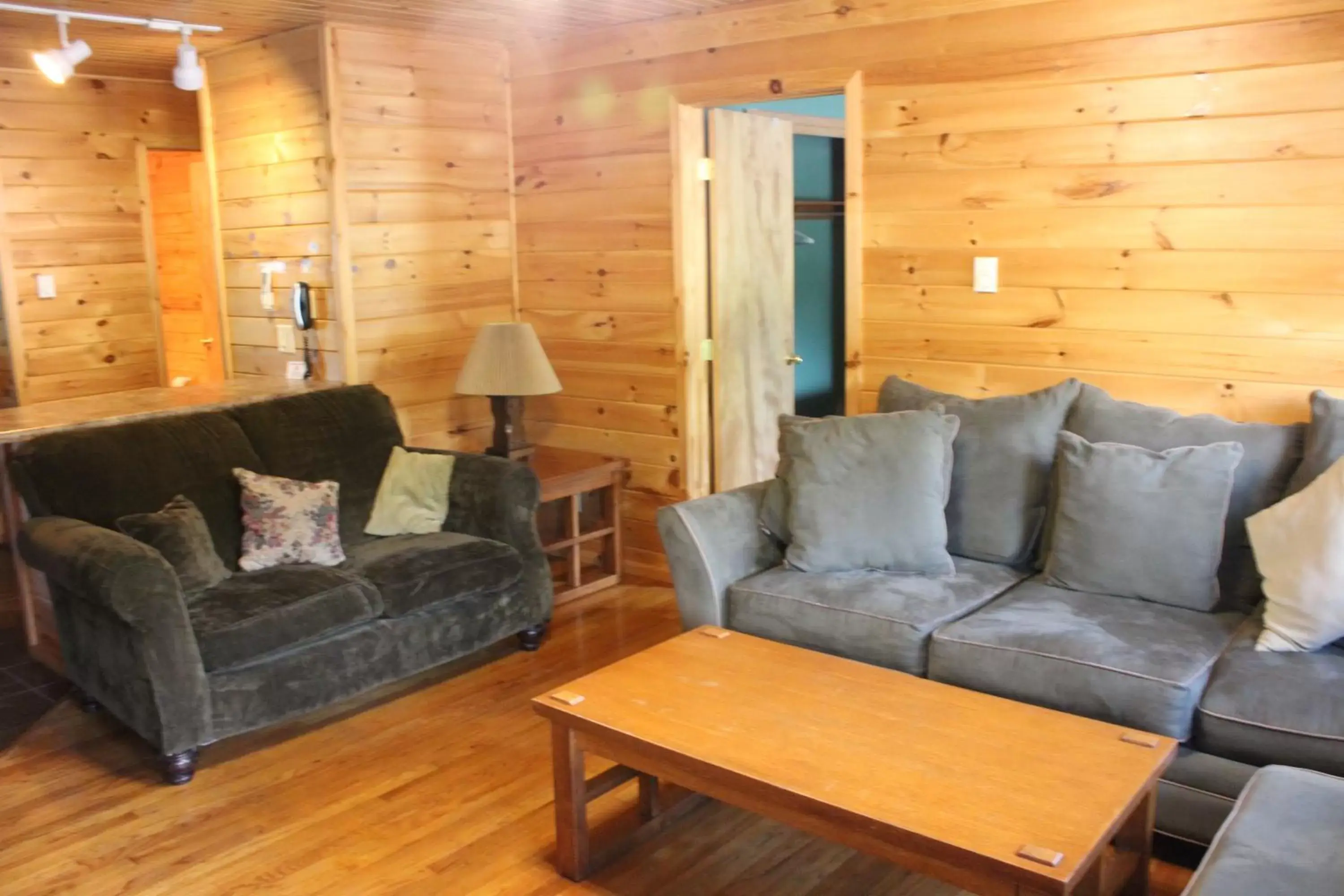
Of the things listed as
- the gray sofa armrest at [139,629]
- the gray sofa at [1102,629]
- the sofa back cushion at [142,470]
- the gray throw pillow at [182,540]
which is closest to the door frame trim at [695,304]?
the gray sofa at [1102,629]

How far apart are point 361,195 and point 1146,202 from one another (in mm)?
2904

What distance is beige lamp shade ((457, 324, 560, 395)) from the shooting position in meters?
4.29

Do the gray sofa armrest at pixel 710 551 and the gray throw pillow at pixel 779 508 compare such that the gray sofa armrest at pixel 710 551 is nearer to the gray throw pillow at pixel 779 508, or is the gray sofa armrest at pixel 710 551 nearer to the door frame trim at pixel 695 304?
the gray throw pillow at pixel 779 508

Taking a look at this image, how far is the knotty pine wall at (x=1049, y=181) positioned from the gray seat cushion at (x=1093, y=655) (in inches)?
32.5

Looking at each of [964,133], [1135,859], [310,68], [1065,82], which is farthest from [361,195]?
[1135,859]

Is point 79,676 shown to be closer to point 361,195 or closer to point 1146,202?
point 361,195

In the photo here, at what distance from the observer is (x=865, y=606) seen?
10.0ft

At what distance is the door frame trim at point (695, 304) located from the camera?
4.11 metres

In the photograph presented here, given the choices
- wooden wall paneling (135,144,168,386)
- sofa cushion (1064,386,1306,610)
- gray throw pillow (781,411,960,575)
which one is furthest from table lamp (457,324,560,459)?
wooden wall paneling (135,144,168,386)

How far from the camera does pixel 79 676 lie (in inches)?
136

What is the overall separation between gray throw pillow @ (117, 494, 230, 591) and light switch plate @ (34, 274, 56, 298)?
98.7 inches

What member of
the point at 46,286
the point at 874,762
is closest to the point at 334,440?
the point at 46,286

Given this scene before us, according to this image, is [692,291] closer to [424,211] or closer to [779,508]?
[424,211]

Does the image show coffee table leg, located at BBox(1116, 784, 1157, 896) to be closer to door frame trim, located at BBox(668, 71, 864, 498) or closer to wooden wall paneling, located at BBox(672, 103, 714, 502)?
door frame trim, located at BBox(668, 71, 864, 498)
